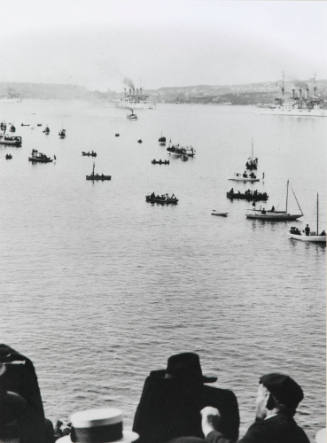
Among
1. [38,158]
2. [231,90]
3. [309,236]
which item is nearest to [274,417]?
[231,90]

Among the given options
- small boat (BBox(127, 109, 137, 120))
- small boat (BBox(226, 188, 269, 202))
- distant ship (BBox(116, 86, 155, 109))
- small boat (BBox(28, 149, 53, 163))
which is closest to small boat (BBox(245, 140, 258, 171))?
small boat (BBox(226, 188, 269, 202))

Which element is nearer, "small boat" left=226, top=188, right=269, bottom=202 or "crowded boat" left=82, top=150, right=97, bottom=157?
"small boat" left=226, top=188, right=269, bottom=202

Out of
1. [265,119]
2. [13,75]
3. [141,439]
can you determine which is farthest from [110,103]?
[141,439]

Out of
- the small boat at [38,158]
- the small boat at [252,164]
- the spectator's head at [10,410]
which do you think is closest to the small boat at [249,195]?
the small boat at [252,164]

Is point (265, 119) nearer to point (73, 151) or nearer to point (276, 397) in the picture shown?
point (73, 151)

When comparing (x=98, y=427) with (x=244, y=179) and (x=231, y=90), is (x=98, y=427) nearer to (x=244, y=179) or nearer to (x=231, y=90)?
(x=231, y=90)

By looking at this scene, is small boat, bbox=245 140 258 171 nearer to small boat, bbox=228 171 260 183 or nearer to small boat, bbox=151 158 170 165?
small boat, bbox=228 171 260 183
